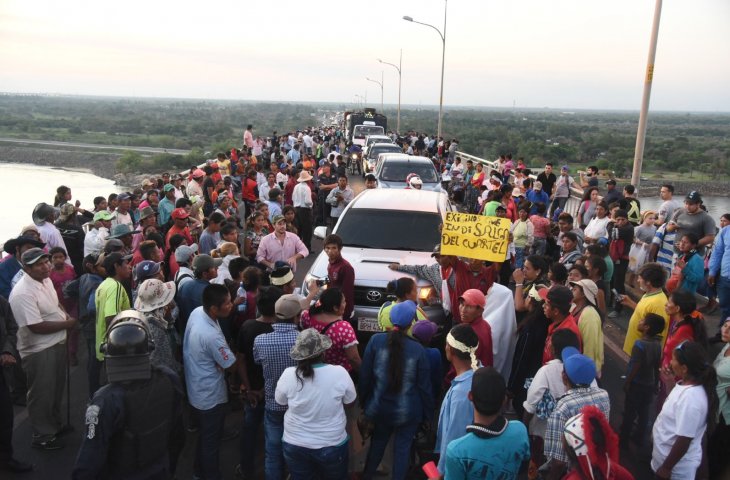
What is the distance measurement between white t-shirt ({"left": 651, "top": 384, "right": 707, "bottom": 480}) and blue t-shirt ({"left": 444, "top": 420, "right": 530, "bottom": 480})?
166 cm

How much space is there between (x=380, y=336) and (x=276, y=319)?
93 centimetres

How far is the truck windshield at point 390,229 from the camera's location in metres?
8.01

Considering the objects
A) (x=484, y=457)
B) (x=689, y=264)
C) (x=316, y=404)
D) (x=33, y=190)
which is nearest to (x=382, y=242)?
(x=689, y=264)

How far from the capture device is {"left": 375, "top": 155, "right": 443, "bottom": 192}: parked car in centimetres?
1491

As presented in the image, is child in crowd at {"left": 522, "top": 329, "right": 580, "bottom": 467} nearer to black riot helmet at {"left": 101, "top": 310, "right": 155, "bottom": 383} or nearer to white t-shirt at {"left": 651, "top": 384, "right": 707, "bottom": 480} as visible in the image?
white t-shirt at {"left": 651, "top": 384, "right": 707, "bottom": 480}

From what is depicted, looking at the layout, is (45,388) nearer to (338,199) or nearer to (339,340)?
(339,340)

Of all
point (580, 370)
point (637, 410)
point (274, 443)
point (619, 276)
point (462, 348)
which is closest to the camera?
point (580, 370)

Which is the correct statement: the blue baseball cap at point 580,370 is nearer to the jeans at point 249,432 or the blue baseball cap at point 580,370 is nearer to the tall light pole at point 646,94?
the jeans at point 249,432

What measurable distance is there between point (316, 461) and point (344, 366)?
0.99 metres

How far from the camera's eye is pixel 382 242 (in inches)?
316

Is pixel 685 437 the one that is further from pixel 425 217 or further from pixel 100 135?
pixel 100 135

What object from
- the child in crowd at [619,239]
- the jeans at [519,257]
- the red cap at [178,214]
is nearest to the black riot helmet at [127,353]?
the red cap at [178,214]

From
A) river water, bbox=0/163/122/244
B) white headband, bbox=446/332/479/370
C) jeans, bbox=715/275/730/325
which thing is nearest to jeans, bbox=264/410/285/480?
white headband, bbox=446/332/479/370

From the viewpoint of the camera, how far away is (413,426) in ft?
14.1
